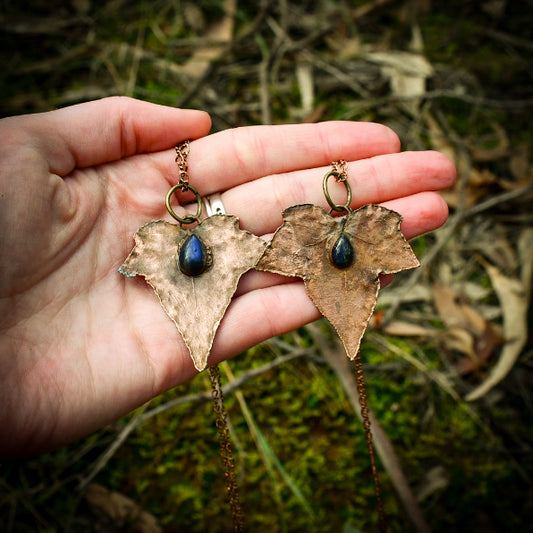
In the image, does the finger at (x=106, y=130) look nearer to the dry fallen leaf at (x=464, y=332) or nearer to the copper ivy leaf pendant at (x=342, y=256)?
the copper ivy leaf pendant at (x=342, y=256)

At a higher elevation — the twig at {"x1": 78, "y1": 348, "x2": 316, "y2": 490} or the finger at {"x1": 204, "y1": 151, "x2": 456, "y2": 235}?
the finger at {"x1": 204, "y1": 151, "x2": 456, "y2": 235}

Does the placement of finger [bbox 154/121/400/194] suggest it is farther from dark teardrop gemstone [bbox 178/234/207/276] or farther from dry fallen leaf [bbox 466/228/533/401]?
dry fallen leaf [bbox 466/228/533/401]

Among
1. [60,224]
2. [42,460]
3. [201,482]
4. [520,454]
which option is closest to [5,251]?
[60,224]

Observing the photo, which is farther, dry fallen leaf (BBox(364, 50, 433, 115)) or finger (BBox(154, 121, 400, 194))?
dry fallen leaf (BBox(364, 50, 433, 115))

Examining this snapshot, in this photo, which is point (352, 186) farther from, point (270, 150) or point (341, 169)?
point (270, 150)

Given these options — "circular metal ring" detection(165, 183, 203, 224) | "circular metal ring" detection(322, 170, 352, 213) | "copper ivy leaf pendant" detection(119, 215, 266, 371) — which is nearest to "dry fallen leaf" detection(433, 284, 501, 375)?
"circular metal ring" detection(322, 170, 352, 213)

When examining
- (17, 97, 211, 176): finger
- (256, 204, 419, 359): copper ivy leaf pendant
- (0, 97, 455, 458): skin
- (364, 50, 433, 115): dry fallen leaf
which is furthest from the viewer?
(364, 50, 433, 115): dry fallen leaf

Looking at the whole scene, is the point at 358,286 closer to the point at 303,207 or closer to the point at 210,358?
the point at 303,207

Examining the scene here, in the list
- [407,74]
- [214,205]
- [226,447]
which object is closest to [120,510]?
[226,447]
